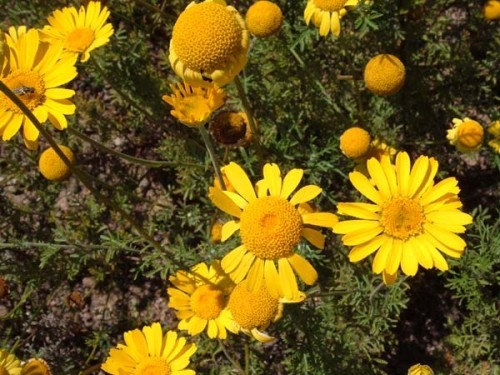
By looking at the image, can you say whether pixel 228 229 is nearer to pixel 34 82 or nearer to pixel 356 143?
pixel 356 143

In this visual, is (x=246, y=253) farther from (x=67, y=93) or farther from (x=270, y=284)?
(x=67, y=93)

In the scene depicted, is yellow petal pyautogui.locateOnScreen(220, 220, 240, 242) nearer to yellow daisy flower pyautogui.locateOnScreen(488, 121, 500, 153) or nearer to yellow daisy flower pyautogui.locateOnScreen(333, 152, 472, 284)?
yellow daisy flower pyautogui.locateOnScreen(333, 152, 472, 284)

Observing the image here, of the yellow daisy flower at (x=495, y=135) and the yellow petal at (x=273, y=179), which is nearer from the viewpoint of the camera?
the yellow petal at (x=273, y=179)

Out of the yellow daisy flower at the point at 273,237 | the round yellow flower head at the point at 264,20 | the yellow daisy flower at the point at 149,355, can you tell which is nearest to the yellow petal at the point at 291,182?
the yellow daisy flower at the point at 273,237

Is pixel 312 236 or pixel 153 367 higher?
pixel 312 236

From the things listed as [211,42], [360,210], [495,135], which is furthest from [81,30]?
[495,135]

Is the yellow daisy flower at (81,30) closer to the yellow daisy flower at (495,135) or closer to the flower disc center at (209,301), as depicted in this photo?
the flower disc center at (209,301)
